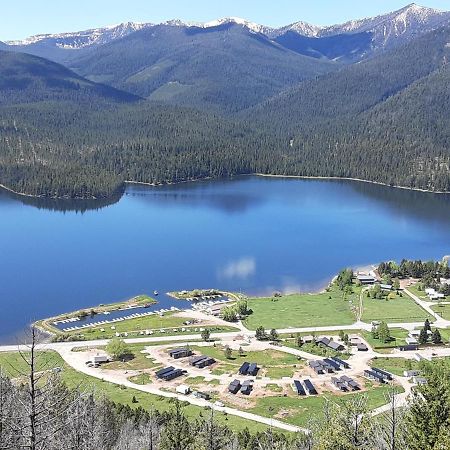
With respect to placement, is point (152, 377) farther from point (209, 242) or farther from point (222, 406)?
point (209, 242)

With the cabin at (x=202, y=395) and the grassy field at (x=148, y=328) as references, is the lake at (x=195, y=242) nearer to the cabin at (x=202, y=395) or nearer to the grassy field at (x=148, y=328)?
the grassy field at (x=148, y=328)

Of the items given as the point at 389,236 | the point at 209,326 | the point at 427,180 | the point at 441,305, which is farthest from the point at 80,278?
the point at 427,180

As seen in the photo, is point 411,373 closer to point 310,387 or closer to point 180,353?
point 310,387

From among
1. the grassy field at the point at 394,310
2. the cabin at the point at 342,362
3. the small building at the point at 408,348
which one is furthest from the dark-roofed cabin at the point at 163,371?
the grassy field at the point at 394,310

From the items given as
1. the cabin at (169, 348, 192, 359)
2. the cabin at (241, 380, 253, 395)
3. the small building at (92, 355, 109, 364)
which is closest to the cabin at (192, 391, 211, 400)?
the cabin at (241, 380, 253, 395)

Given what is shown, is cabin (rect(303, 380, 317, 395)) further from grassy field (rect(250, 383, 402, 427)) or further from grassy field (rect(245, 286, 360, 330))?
grassy field (rect(245, 286, 360, 330))

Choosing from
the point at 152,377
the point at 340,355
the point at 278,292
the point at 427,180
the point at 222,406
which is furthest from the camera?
the point at 427,180
